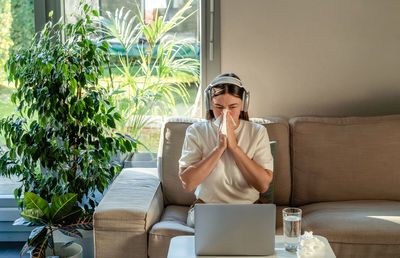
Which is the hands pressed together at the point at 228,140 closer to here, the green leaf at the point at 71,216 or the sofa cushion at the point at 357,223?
Answer: the sofa cushion at the point at 357,223

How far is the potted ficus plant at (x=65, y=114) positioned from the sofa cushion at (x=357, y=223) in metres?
1.11

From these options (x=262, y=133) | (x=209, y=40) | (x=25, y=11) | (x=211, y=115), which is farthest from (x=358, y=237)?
(x=25, y=11)

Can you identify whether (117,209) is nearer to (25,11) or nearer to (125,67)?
(125,67)

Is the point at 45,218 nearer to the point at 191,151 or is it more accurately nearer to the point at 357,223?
the point at 191,151

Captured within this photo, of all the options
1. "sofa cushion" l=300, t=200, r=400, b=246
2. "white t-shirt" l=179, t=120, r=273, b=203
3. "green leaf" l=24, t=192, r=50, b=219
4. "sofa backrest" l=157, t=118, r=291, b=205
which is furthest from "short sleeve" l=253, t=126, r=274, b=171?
"green leaf" l=24, t=192, r=50, b=219

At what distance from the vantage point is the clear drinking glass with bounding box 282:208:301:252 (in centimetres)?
187

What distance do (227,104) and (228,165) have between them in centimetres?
29

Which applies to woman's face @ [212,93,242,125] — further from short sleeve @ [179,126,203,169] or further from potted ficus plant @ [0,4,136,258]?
potted ficus plant @ [0,4,136,258]

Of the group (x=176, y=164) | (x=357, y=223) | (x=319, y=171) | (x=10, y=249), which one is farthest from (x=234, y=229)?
(x=10, y=249)

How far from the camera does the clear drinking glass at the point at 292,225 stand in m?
1.87

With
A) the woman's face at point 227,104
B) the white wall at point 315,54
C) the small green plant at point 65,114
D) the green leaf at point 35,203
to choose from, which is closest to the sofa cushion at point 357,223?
the woman's face at point 227,104

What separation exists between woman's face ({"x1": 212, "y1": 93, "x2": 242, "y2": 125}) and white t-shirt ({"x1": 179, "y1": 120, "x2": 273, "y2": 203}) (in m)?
0.14

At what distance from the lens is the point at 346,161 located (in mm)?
3078

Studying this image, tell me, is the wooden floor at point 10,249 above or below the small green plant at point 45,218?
below
